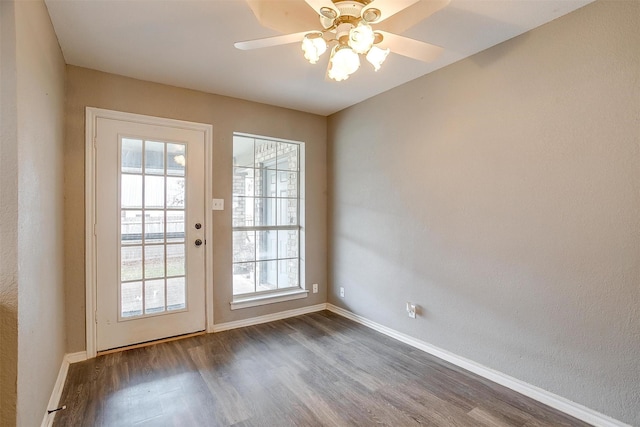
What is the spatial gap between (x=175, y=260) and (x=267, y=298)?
1059mm

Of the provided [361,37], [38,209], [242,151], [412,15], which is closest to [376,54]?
[361,37]

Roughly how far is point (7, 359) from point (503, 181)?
9.38ft

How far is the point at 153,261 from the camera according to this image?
2.85 m

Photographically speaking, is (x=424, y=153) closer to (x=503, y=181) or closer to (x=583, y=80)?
(x=503, y=181)

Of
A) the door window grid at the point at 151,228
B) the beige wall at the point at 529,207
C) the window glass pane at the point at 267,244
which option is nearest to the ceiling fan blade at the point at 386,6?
the beige wall at the point at 529,207

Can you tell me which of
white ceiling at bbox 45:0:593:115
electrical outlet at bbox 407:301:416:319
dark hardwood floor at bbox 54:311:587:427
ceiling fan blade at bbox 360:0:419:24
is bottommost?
dark hardwood floor at bbox 54:311:587:427

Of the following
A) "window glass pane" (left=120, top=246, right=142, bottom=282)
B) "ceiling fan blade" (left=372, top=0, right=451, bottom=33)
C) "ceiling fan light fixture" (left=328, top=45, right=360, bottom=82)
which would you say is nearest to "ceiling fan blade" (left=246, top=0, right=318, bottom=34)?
"ceiling fan blade" (left=372, top=0, right=451, bottom=33)

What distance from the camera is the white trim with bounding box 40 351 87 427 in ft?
5.77

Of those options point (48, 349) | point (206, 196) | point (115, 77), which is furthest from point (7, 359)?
point (115, 77)

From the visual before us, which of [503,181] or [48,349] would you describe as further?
[503,181]

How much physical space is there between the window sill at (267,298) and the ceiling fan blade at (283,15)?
2535mm

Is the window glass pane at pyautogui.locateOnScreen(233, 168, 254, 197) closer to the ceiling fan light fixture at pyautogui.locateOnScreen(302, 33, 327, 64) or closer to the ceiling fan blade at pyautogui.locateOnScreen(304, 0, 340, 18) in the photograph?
the ceiling fan light fixture at pyautogui.locateOnScreen(302, 33, 327, 64)

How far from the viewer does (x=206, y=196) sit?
3084mm

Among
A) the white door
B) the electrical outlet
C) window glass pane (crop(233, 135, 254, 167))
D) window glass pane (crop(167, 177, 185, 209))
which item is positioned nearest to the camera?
the white door
